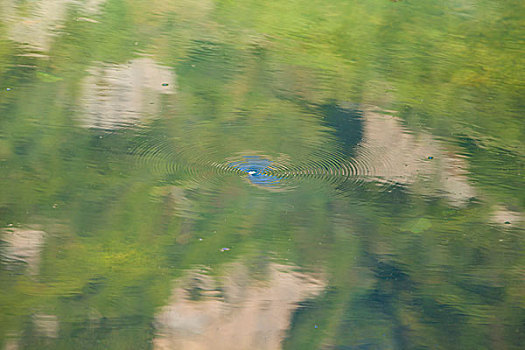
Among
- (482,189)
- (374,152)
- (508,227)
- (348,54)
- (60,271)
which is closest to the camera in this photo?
(60,271)

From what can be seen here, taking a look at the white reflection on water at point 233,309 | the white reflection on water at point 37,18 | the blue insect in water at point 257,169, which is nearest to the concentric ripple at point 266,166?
the blue insect in water at point 257,169

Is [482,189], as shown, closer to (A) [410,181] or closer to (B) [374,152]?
(A) [410,181]

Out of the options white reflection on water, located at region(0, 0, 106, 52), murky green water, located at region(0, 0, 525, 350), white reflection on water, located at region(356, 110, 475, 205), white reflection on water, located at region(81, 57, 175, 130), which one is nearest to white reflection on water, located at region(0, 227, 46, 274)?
murky green water, located at region(0, 0, 525, 350)

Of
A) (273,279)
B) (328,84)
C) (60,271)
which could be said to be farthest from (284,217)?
(328,84)

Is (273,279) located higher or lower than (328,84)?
lower

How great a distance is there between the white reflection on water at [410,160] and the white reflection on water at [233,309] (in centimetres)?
53

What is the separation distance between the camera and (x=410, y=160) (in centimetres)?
206

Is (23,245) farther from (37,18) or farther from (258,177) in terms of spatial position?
(37,18)

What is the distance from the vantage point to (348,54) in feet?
8.70

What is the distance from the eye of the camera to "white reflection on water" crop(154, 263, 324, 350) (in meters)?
1.43

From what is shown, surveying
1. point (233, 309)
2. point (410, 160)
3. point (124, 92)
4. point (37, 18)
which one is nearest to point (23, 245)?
point (233, 309)

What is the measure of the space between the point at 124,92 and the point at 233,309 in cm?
106

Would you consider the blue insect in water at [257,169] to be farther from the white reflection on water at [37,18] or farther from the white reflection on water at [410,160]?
the white reflection on water at [37,18]

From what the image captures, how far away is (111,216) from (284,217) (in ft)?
1.50
